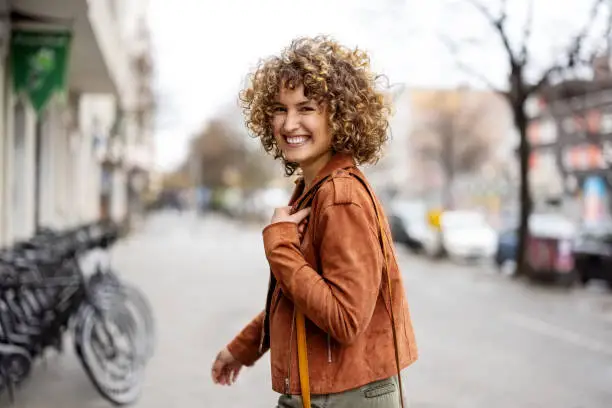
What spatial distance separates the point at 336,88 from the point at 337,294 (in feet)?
1.66

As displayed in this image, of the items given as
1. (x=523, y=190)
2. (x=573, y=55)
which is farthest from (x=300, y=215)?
(x=523, y=190)

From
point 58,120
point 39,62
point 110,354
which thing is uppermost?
point 39,62

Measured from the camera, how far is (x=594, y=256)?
49.2 feet

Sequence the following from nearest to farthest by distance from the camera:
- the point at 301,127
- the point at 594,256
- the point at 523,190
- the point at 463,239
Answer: the point at 301,127 → the point at 594,256 → the point at 523,190 → the point at 463,239

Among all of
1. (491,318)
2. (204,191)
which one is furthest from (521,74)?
(204,191)

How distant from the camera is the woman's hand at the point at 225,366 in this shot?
7.29 ft

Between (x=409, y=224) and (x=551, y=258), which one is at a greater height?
(x=551, y=258)

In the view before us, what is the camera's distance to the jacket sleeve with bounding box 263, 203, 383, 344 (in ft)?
5.47

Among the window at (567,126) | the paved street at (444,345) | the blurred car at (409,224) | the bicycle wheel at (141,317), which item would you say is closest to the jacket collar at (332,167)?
the paved street at (444,345)

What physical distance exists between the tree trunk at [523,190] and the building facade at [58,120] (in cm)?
837

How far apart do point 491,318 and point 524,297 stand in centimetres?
292

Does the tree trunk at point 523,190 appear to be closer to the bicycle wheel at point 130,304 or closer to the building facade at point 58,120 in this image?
the building facade at point 58,120

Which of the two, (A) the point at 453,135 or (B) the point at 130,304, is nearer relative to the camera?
(B) the point at 130,304

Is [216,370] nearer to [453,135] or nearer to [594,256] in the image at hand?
[594,256]
